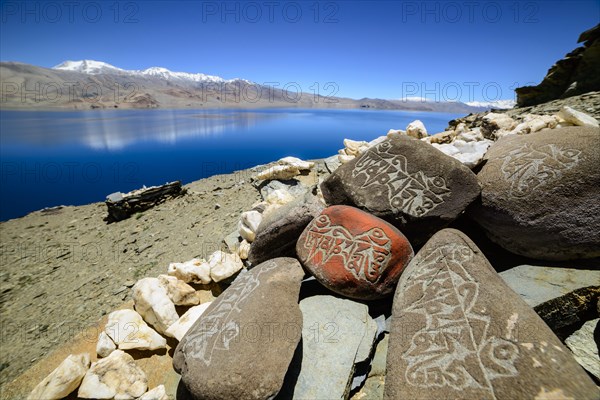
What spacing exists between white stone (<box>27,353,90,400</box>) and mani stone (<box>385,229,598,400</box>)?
3214 mm

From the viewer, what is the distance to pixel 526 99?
13500 millimetres

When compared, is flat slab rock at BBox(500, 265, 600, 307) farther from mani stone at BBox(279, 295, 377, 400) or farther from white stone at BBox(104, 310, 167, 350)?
white stone at BBox(104, 310, 167, 350)

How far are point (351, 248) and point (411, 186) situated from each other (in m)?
1.18

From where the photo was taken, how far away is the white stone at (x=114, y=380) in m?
2.70

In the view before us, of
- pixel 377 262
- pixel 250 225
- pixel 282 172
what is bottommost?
pixel 250 225

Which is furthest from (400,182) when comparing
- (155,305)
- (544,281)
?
(155,305)

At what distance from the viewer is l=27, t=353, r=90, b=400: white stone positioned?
8.92ft

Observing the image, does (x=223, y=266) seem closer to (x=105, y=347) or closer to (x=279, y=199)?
(x=105, y=347)

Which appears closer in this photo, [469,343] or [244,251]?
[469,343]

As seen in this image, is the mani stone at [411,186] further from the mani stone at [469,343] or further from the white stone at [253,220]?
the white stone at [253,220]

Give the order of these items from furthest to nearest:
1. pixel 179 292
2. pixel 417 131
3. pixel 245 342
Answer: pixel 417 131
pixel 179 292
pixel 245 342

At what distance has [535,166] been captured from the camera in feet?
10.1

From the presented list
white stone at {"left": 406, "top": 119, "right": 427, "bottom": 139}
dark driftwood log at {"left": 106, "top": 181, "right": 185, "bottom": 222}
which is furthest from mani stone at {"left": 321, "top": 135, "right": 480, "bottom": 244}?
dark driftwood log at {"left": 106, "top": 181, "right": 185, "bottom": 222}

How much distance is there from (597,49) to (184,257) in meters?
16.5
